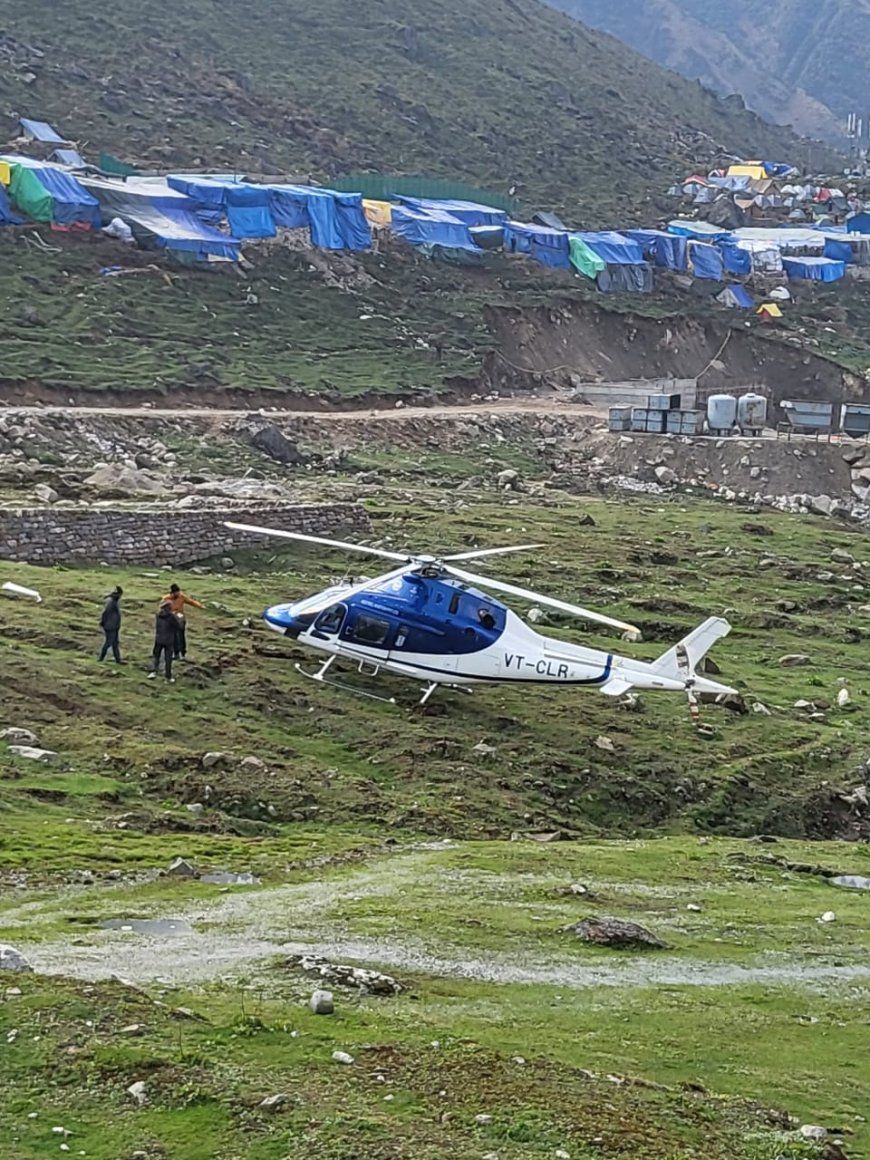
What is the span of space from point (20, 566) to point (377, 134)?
92.2 metres

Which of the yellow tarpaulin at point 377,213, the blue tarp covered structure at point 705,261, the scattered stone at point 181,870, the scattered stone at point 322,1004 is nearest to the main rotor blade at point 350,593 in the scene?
the scattered stone at point 181,870

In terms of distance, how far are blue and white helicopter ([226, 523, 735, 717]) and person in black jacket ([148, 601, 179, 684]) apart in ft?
7.71

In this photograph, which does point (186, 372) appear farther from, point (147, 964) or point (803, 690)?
point (147, 964)

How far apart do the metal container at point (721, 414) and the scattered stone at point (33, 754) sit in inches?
1904

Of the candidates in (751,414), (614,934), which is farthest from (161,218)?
(614,934)

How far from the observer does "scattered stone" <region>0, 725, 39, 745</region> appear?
864 inches

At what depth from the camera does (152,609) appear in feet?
97.1

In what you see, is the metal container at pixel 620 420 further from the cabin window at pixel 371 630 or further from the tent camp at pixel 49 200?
the cabin window at pixel 371 630

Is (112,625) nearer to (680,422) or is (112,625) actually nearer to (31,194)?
(680,422)

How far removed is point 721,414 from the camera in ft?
219

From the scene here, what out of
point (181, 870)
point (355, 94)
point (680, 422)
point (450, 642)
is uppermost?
point (355, 94)

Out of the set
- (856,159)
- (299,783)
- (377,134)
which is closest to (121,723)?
(299,783)

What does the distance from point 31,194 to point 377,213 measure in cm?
2155

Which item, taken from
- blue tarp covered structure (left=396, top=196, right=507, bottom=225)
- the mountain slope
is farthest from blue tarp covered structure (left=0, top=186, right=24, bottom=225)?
blue tarp covered structure (left=396, top=196, right=507, bottom=225)
